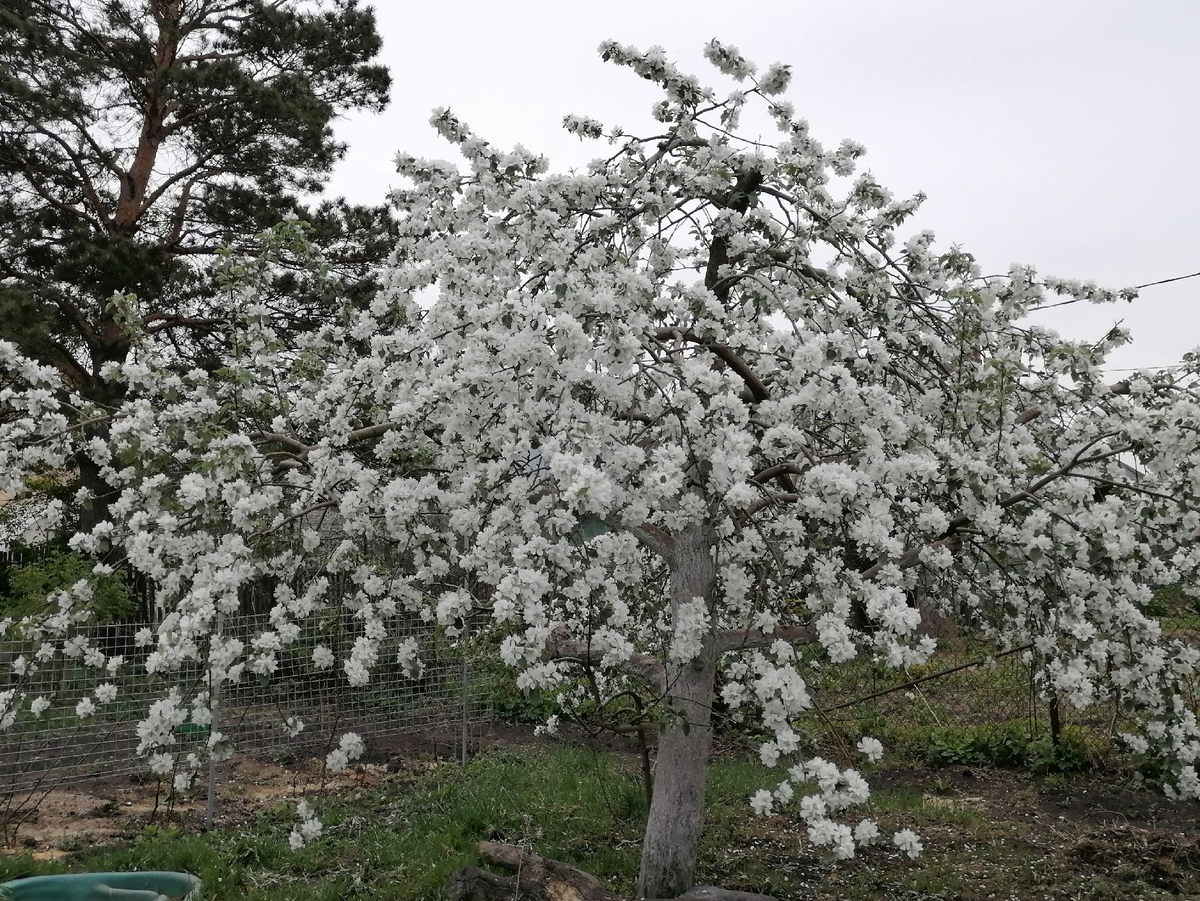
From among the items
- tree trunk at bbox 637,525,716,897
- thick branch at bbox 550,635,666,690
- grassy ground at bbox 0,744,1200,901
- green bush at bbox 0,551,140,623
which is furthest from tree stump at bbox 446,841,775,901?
green bush at bbox 0,551,140,623

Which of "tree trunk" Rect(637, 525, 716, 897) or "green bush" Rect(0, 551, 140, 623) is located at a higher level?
"green bush" Rect(0, 551, 140, 623)

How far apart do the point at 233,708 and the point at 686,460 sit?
4.60 meters

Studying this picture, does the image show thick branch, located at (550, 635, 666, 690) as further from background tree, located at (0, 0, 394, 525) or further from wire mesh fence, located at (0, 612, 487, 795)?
background tree, located at (0, 0, 394, 525)

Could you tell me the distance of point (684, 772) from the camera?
4367mm

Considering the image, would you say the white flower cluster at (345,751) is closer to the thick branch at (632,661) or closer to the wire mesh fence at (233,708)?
the thick branch at (632,661)

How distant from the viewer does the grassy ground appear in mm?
4797

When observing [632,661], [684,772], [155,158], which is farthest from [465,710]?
[155,158]

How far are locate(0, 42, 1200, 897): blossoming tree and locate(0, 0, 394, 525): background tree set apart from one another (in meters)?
7.92

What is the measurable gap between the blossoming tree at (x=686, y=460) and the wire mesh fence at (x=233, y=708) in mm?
1292

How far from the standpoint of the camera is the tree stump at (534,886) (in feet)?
13.2

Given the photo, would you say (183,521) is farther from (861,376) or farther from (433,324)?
(861,376)

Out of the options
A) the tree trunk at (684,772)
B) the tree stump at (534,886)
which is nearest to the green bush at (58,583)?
the tree stump at (534,886)

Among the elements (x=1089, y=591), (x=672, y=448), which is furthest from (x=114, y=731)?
(x=1089, y=591)

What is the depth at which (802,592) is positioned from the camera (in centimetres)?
520
